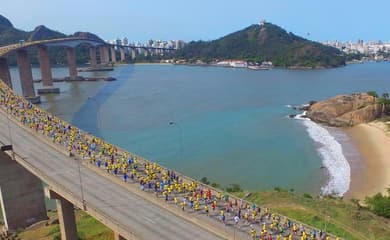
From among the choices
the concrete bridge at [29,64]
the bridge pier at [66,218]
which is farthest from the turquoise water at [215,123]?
the bridge pier at [66,218]

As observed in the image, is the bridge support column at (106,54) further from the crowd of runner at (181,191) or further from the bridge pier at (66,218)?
the bridge pier at (66,218)

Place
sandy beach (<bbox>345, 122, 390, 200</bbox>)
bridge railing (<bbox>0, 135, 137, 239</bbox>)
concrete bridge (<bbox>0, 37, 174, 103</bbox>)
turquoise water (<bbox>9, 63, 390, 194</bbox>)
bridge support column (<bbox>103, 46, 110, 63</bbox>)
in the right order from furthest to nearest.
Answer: bridge support column (<bbox>103, 46, 110, 63</bbox>)
concrete bridge (<bbox>0, 37, 174, 103</bbox>)
turquoise water (<bbox>9, 63, 390, 194</bbox>)
sandy beach (<bbox>345, 122, 390, 200</bbox>)
bridge railing (<bbox>0, 135, 137, 239</bbox>)

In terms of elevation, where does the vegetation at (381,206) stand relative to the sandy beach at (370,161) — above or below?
above

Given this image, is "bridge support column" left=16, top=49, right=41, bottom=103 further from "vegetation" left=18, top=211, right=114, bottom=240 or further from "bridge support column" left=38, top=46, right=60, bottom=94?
"vegetation" left=18, top=211, right=114, bottom=240

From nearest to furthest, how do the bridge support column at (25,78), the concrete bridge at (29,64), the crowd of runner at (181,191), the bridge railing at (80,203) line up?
the bridge railing at (80,203) < the crowd of runner at (181,191) < the concrete bridge at (29,64) < the bridge support column at (25,78)

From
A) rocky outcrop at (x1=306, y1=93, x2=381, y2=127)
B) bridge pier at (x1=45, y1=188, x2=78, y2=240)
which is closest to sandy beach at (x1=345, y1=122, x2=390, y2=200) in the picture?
rocky outcrop at (x1=306, y1=93, x2=381, y2=127)

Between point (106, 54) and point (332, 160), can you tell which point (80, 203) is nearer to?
point (332, 160)
